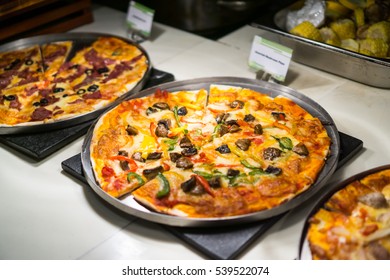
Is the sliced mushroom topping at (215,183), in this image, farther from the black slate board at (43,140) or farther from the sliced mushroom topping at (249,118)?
the black slate board at (43,140)

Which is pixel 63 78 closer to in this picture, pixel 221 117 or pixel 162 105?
pixel 162 105

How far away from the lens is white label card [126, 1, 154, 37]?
380cm

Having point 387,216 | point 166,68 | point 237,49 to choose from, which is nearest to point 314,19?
point 237,49

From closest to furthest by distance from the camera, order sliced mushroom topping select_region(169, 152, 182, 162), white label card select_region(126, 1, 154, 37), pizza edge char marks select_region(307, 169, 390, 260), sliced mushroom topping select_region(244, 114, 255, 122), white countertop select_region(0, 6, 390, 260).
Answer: pizza edge char marks select_region(307, 169, 390, 260)
white countertop select_region(0, 6, 390, 260)
sliced mushroom topping select_region(169, 152, 182, 162)
sliced mushroom topping select_region(244, 114, 255, 122)
white label card select_region(126, 1, 154, 37)

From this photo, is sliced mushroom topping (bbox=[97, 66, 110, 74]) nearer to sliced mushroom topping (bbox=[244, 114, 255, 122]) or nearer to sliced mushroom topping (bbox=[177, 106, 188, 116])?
sliced mushroom topping (bbox=[177, 106, 188, 116])

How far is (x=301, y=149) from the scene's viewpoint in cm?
235

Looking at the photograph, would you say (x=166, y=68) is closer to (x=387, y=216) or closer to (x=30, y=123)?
(x=30, y=123)

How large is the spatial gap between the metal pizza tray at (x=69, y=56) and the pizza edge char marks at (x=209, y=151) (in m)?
0.18

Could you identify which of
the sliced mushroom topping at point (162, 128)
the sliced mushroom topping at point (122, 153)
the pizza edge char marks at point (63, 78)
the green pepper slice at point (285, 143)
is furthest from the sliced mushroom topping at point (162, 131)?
the green pepper slice at point (285, 143)

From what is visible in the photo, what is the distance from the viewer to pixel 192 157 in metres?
2.44

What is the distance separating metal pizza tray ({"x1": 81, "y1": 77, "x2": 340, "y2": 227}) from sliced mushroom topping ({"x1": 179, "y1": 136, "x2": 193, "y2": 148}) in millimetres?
447

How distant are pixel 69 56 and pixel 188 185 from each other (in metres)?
2.04

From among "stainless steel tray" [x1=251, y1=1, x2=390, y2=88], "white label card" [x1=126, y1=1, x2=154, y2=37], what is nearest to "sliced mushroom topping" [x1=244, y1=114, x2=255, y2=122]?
"stainless steel tray" [x1=251, y1=1, x2=390, y2=88]

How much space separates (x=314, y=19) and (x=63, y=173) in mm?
2132
